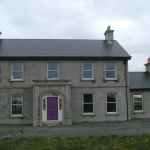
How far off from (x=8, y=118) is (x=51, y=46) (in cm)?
925

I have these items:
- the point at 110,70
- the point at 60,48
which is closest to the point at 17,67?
the point at 60,48

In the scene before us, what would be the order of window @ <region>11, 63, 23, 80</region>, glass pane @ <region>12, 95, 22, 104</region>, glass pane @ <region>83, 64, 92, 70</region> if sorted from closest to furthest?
glass pane @ <region>12, 95, 22, 104</region>, window @ <region>11, 63, 23, 80</region>, glass pane @ <region>83, 64, 92, 70</region>

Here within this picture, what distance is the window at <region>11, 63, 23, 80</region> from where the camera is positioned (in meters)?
24.9

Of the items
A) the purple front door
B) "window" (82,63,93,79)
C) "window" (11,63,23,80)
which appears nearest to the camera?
the purple front door

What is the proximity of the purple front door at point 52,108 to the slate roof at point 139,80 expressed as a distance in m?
9.12

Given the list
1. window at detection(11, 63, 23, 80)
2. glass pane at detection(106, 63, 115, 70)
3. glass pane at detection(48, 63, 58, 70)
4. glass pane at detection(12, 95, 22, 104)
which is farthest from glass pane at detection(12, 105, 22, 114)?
glass pane at detection(106, 63, 115, 70)

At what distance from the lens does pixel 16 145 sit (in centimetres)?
1145

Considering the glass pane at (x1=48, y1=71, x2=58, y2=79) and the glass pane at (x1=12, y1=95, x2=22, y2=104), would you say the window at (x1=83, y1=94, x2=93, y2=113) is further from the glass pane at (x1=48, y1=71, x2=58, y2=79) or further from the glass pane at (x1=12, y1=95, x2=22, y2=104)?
the glass pane at (x1=12, y1=95, x2=22, y2=104)

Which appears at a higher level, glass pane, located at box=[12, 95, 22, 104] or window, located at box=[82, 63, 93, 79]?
window, located at box=[82, 63, 93, 79]

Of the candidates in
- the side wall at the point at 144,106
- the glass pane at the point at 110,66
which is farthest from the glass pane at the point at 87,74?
the side wall at the point at 144,106

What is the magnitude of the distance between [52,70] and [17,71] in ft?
11.3

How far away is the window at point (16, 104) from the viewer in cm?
2445

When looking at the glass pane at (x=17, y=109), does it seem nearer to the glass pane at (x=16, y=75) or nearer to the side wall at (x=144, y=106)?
the glass pane at (x=16, y=75)

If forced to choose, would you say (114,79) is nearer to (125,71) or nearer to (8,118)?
(125,71)
